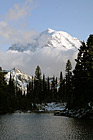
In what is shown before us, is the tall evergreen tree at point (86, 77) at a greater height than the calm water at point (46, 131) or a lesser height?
greater

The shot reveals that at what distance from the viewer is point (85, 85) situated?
46.1 m

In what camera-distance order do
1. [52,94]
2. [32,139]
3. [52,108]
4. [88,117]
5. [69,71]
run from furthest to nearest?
[52,94], [69,71], [52,108], [88,117], [32,139]

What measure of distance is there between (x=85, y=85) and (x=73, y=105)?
28.8 ft

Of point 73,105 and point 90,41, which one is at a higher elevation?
point 90,41

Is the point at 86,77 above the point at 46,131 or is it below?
above

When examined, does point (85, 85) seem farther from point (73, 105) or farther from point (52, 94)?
point (52, 94)

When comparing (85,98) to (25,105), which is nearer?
(85,98)

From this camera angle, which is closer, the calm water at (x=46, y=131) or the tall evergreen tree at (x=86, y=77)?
the calm water at (x=46, y=131)

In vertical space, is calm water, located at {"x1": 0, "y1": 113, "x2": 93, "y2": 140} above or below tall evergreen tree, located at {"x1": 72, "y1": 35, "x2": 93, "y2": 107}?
below

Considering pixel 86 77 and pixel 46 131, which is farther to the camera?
pixel 86 77

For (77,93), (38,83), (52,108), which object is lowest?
(52,108)

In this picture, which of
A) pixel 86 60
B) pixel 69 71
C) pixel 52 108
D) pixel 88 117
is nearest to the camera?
pixel 88 117

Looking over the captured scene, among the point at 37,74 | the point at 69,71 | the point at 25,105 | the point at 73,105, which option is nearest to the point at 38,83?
the point at 37,74

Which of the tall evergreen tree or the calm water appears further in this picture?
the tall evergreen tree
